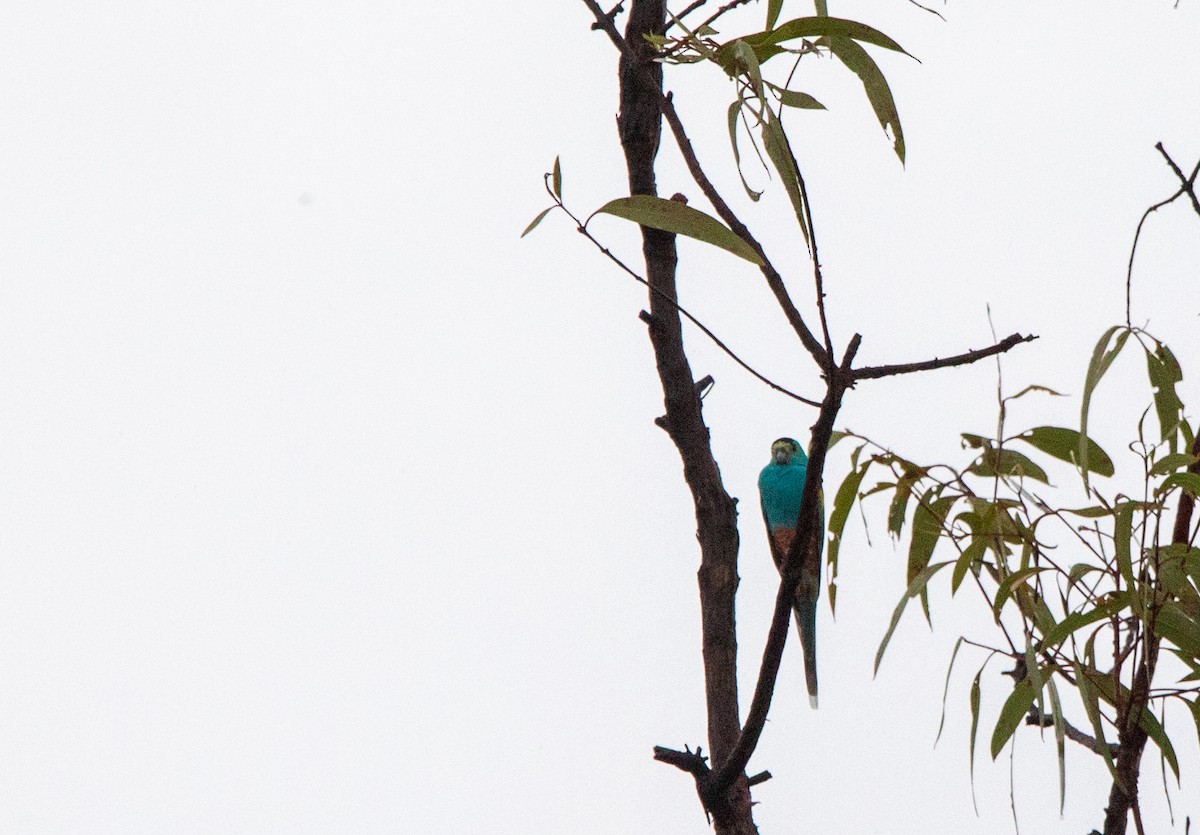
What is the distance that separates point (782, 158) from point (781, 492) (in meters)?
1.65

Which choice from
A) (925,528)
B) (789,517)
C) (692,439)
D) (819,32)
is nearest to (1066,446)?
(925,528)

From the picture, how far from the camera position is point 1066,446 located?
4.90ft

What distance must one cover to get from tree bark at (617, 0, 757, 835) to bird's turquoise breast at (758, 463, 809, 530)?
1177 mm

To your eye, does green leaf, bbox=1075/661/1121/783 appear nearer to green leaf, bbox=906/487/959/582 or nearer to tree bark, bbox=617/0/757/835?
green leaf, bbox=906/487/959/582

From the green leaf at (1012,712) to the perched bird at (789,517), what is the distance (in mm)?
659

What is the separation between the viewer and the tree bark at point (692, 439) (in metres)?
1.28

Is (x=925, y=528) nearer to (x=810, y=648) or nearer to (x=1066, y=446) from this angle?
(x=1066, y=446)

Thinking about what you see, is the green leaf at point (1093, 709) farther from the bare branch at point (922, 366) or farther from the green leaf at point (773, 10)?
the green leaf at point (773, 10)

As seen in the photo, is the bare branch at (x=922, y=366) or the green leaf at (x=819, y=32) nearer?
the bare branch at (x=922, y=366)

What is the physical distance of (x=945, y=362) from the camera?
988 millimetres

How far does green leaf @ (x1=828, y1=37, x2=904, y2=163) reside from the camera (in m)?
1.20

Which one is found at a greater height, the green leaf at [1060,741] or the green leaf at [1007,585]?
the green leaf at [1007,585]

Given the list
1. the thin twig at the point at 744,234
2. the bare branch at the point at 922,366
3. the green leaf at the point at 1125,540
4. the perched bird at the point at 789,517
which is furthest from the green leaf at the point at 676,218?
the perched bird at the point at 789,517

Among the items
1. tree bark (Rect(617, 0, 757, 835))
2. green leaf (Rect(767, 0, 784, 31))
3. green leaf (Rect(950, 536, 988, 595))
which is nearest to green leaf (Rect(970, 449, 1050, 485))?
green leaf (Rect(950, 536, 988, 595))
